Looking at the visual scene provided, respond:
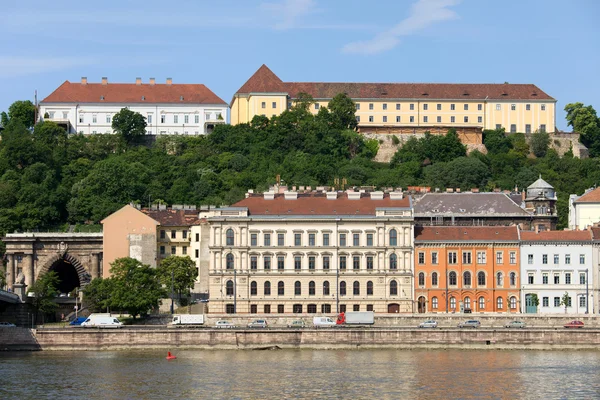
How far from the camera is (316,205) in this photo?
3482 inches

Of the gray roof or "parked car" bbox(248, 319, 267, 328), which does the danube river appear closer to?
"parked car" bbox(248, 319, 267, 328)

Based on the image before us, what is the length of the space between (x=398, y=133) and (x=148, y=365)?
73.8 metres

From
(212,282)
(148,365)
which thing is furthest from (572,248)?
(148,365)

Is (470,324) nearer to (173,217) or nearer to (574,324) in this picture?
(574,324)

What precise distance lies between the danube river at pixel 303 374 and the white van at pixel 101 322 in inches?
109

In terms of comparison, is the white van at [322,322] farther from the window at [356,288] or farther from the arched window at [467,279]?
the arched window at [467,279]

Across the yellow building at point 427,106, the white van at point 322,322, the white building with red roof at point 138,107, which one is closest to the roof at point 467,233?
the white van at point 322,322

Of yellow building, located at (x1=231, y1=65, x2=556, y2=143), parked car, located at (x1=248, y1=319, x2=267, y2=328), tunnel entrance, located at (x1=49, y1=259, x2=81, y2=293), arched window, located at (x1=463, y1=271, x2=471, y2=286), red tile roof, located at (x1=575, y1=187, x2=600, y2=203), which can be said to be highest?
yellow building, located at (x1=231, y1=65, x2=556, y2=143)

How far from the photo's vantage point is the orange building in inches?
3408

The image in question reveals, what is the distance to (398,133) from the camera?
5472 inches

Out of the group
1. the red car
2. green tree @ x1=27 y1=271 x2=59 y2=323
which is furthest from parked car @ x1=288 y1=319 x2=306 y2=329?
green tree @ x1=27 y1=271 x2=59 y2=323

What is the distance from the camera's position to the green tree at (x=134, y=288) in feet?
266

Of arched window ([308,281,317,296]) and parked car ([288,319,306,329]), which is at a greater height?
arched window ([308,281,317,296])

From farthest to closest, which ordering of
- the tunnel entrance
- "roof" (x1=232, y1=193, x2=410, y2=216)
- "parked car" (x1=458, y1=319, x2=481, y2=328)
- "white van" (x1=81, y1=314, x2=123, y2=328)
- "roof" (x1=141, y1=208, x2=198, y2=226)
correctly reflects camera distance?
1. the tunnel entrance
2. "roof" (x1=141, y1=208, x2=198, y2=226)
3. "roof" (x1=232, y1=193, x2=410, y2=216)
4. "white van" (x1=81, y1=314, x2=123, y2=328)
5. "parked car" (x1=458, y1=319, x2=481, y2=328)
